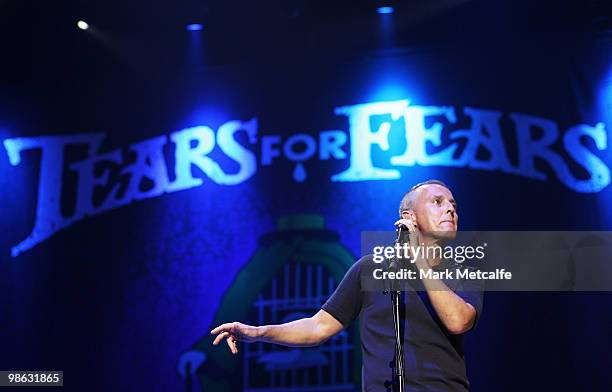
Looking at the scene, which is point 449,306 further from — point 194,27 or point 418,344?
point 194,27

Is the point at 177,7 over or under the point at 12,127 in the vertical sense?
over

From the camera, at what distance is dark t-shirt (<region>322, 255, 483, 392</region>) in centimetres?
228

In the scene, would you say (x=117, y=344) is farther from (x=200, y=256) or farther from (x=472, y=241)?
(x=472, y=241)

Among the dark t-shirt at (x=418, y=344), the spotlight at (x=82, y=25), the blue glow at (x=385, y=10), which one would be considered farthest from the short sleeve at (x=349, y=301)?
the spotlight at (x=82, y=25)

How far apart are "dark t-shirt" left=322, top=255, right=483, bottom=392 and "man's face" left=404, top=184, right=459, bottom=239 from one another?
0.13 metres

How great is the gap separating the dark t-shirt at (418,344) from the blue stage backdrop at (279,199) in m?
2.33

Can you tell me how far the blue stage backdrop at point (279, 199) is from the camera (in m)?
Answer: 4.74

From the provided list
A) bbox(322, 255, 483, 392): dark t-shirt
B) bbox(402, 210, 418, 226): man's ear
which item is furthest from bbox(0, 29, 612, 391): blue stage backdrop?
bbox(322, 255, 483, 392): dark t-shirt

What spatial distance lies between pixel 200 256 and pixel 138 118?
126 cm

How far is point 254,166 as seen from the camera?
17.0 feet

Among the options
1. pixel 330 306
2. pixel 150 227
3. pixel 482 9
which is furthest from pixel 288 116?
pixel 330 306

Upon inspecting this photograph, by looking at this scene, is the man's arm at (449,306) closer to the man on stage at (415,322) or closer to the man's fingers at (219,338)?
the man on stage at (415,322)

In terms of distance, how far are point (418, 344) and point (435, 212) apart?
0.54 meters

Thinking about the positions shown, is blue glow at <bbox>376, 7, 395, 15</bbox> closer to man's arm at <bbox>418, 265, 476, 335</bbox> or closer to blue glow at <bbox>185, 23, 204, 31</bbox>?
blue glow at <bbox>185, 23, 204, 31</bbox>
